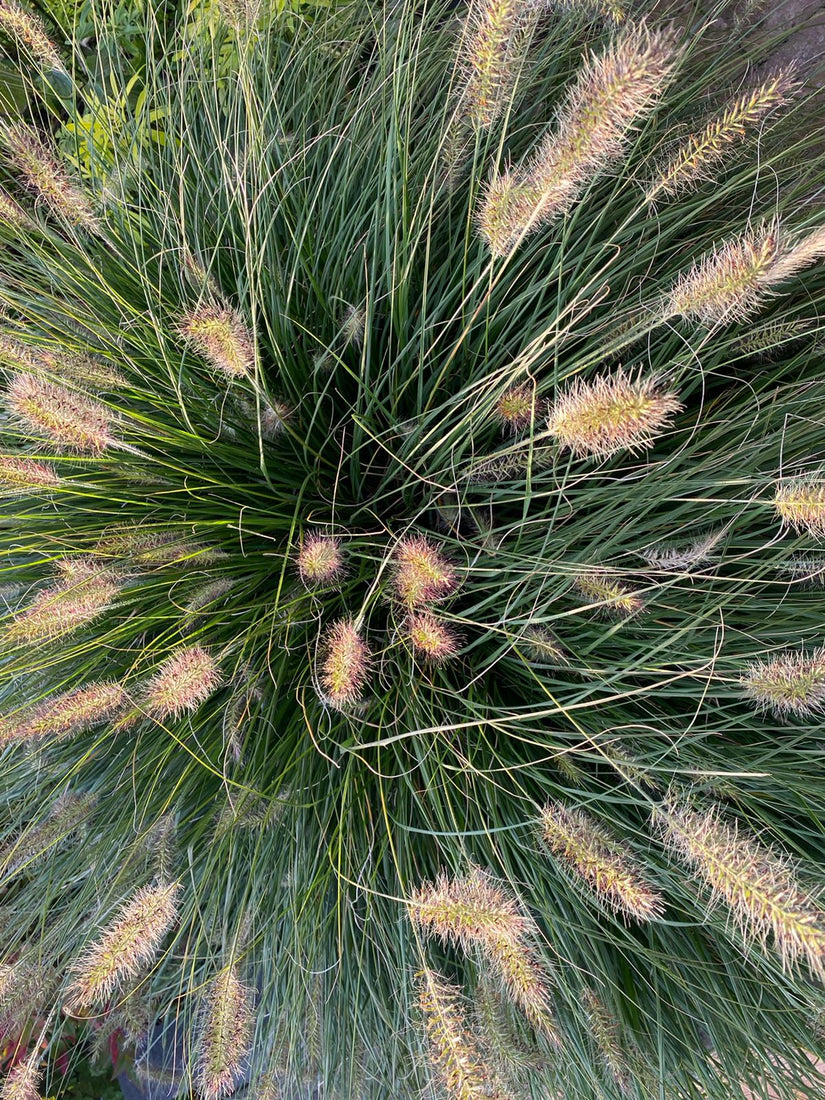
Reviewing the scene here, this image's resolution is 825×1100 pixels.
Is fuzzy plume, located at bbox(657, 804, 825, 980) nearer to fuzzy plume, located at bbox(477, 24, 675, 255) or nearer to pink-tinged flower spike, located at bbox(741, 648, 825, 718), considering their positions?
pink-tinged flower spike, located at bbox(741, 648, 825, 718)

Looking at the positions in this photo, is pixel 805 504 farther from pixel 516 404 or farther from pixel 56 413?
pixel 56 413

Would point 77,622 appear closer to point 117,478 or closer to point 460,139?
point 117,478

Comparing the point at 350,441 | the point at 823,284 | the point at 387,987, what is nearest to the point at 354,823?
the point at 387,987

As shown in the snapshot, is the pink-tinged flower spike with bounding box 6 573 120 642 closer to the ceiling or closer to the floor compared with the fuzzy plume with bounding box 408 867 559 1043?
closer to the ceiling

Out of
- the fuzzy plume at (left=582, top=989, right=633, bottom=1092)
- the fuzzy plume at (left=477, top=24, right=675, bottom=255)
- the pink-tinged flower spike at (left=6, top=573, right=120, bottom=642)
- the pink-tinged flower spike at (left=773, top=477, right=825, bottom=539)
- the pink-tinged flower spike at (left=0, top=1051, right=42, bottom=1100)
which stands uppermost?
the fuzzy plume at (left=477, top=24, right=675, bottom=255)

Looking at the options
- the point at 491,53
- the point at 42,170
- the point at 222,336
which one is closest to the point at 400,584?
the point at 222,336

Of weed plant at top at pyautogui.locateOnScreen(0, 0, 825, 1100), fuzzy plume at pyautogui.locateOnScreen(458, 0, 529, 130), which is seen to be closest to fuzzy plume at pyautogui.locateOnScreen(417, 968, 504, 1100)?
weed plant at top at pyautogui.locateOnScreen(0, 0, 825, 1100)

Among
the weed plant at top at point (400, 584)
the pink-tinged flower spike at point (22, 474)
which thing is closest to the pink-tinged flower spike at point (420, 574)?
the weed plant at top at point (400, 584)
